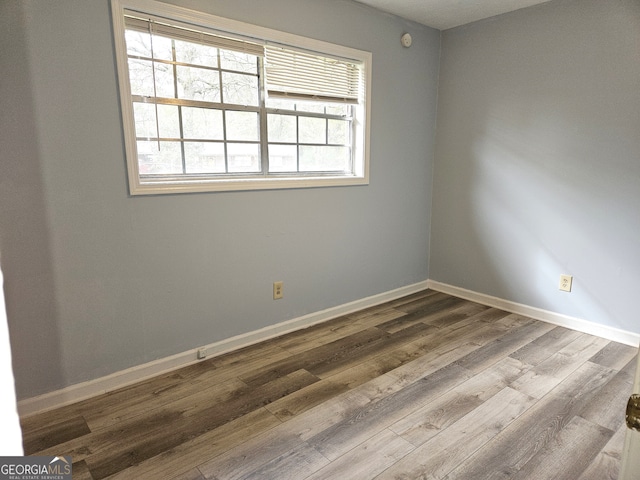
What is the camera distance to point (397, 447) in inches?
70.4

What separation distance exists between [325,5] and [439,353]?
2.52 m

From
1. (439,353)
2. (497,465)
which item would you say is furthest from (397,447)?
(439,353)

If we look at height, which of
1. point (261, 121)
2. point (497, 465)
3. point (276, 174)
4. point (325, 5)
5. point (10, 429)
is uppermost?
point (325, 5)

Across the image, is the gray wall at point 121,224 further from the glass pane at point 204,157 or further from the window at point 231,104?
the glass pane at point 204,157

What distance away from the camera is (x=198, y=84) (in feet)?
7.97

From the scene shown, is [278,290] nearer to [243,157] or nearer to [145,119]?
[243,157]

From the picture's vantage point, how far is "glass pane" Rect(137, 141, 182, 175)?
7.47ft

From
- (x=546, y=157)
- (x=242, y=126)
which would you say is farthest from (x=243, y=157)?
(x=546, y=157)

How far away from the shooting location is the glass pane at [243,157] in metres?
2.64

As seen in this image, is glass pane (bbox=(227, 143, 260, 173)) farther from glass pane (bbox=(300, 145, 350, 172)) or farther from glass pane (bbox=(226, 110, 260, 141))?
glass pane (bbox=(300, 145, 350, 172))

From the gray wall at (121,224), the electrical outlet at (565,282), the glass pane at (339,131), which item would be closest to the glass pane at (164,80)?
the gray wall at (121,224)

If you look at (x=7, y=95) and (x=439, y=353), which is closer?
(x=7, y=95)

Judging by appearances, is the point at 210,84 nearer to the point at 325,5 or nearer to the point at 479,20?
the point at 325,5

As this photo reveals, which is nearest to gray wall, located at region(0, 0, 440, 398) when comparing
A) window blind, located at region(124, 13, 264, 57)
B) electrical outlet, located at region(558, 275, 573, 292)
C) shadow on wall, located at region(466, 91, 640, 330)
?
window blind, located at region(124, 13, 264, 57)
